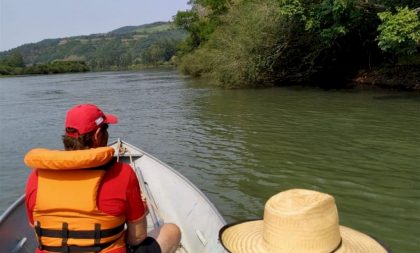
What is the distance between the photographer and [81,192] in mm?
2814

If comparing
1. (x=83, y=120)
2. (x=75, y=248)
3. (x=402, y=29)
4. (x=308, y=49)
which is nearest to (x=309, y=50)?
(x=308, y=49)

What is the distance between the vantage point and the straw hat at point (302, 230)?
248cm

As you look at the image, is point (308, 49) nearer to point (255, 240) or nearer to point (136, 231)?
point (136, 231)

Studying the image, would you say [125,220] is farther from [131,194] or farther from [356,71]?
[356,71]

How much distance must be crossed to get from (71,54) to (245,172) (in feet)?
653

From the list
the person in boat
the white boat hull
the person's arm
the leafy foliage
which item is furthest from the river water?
the person in boat

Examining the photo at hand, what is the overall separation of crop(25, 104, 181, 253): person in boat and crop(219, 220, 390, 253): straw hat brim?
0.63m

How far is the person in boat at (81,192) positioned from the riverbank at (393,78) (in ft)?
56.1

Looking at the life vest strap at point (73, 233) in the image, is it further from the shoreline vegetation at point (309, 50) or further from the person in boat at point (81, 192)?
the shoreline vegetation at point (309, 50)

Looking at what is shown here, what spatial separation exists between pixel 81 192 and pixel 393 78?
62.2 ft

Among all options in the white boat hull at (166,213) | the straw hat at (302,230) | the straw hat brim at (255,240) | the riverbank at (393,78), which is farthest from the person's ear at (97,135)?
the riverbank at (393,78)

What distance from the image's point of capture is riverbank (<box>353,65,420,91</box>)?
18.5 metres

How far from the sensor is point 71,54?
644ft

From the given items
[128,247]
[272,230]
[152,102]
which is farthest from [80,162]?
[152,102]
